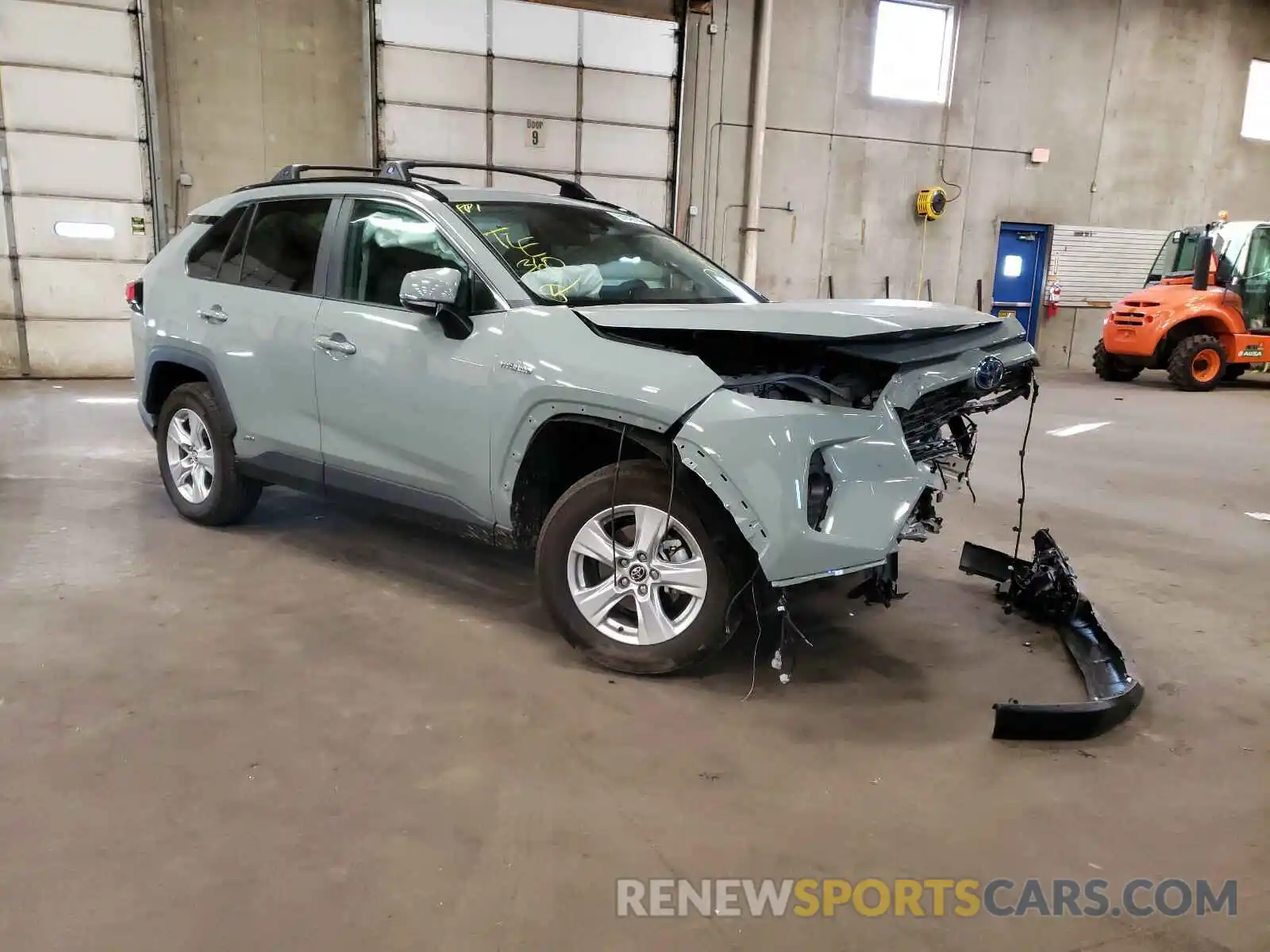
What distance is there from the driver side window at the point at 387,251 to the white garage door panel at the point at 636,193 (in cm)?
839

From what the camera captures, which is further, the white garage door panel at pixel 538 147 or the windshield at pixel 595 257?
the white garage door panel at pixel 538 147

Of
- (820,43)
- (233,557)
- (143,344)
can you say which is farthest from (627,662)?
(820,43)

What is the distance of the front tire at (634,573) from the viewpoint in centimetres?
286

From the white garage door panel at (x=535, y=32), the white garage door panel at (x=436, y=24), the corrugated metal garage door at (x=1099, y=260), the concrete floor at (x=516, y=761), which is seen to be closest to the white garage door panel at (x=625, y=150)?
the white garage door panel at (x=535, y=32)

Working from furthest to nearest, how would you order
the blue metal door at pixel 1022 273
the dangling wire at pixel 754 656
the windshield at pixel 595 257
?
the blue metal door at pixel 1022 273, the windshield at pixel 595 257, the dangling wire at pixel 754 656

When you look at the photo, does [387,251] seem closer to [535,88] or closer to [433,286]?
[433,286]

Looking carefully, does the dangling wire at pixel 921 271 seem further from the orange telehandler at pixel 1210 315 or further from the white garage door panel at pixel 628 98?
the white garage door panel at pixel 628 98

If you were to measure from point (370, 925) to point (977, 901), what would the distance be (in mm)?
1322

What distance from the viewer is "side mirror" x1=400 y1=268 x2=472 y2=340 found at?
3.11 m

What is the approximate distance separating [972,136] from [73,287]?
1260 cm

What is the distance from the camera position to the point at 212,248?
4.39 metres

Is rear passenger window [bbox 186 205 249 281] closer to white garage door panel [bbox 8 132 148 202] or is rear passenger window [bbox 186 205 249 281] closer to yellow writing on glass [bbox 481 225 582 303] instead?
yellow writing on glass [bbox 481 225 582 303]

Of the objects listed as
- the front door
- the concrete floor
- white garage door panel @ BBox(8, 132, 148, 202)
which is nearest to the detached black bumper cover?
the concrete floor

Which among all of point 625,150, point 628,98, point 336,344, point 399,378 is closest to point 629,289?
point 399,378
